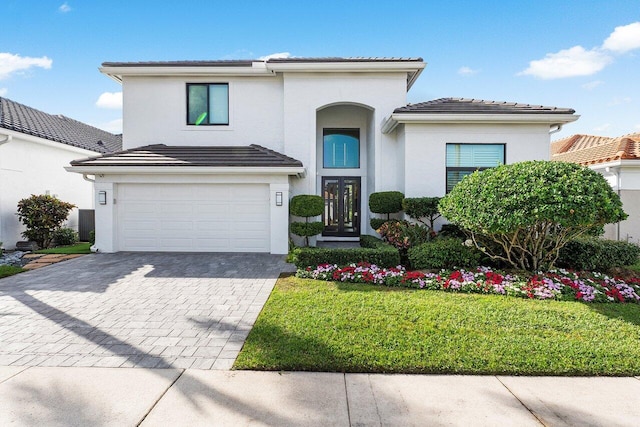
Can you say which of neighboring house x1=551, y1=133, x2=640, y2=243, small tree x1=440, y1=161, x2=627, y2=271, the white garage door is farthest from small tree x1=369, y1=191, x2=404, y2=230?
neighboring house x1=551, y1=133, x2=640, y2=243

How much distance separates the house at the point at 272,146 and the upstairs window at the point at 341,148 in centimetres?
4

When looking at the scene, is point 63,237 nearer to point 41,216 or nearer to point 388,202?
point 41,216

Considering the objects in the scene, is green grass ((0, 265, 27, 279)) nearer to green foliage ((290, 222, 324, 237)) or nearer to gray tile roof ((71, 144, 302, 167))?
gray tile roof ((71, 144, 302, 167))

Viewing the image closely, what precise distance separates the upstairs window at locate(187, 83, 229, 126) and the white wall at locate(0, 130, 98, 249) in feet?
20.0

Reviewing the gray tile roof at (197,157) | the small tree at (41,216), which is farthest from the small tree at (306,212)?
the small tree at (41,216)

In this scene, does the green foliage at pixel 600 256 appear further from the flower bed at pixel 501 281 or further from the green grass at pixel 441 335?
the green grass at pixel 441 335

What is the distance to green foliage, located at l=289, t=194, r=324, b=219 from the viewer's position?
9.87 metres

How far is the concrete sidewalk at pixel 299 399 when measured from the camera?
271 centimetres

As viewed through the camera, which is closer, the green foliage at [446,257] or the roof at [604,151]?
the green foliage at [446,257]

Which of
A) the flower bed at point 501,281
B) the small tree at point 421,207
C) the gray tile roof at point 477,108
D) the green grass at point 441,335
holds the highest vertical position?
the gray tile roof at point 477,108

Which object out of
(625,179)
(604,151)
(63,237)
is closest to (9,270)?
(63,237)

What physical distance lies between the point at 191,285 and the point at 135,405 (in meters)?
4.11

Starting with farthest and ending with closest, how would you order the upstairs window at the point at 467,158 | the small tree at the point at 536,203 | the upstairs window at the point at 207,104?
the upstairs window at the point at 207,104
the upstairs window at the point at 467,158
the small tree at the point at 536,203

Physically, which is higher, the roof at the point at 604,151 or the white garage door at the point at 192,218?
the roof at the point at 604,151
